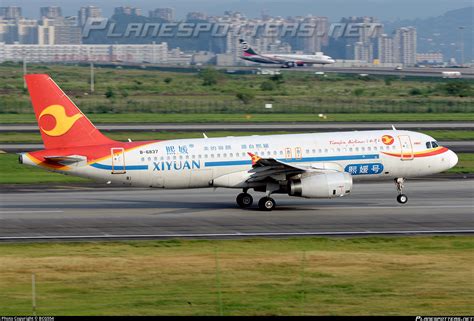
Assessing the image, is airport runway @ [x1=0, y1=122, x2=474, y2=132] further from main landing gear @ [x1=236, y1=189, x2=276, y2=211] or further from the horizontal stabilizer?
the horizontal stabilizer

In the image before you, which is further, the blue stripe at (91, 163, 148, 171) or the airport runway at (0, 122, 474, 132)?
the airport runway at (0, 122, 474, 132)

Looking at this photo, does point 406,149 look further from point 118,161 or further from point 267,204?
point 118,161

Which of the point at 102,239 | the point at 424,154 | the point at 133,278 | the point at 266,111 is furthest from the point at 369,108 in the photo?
the point at 133,278

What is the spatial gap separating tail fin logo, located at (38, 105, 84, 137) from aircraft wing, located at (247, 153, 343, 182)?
8869 mm

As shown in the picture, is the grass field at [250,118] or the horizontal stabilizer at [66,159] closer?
the horizontal stabilizer at [66,159]

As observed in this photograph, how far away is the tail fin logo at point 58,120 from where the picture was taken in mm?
44375

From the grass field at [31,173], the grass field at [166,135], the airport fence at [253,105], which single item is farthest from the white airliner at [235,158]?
the airport fence at [253,105]

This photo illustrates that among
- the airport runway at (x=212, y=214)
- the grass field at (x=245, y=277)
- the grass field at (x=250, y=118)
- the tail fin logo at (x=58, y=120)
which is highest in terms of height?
the grass field at (x=250, y=118)

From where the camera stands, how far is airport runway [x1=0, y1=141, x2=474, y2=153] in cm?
7125

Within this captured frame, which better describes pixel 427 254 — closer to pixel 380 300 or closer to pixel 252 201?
pixel 380 300

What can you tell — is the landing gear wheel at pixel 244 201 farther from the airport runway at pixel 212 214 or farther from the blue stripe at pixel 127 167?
the blue stripe at pixel 127 167

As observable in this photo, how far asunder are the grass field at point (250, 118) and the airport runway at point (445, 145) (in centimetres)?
1729

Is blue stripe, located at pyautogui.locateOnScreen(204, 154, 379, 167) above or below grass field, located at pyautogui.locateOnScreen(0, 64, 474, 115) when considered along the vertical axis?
below

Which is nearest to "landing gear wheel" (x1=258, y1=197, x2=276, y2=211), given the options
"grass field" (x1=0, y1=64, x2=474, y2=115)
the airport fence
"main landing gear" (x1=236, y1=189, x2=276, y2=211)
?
"main landing gear" (x1=236, y1=189, x2=276, y2=211)
